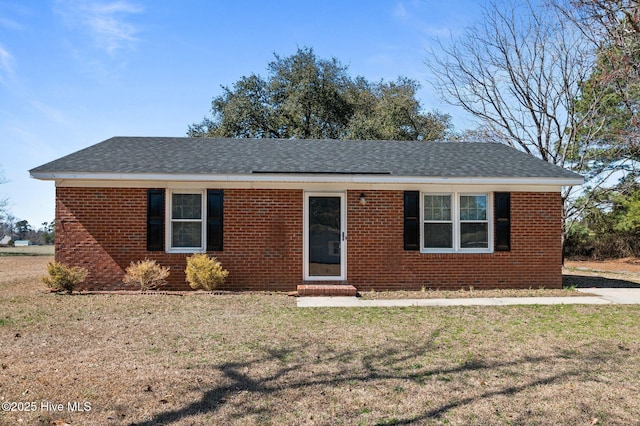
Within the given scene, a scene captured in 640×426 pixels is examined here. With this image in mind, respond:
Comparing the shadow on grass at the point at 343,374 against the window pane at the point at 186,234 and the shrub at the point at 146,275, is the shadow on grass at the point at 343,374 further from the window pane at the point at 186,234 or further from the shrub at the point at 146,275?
the window pane at the point at 186,234

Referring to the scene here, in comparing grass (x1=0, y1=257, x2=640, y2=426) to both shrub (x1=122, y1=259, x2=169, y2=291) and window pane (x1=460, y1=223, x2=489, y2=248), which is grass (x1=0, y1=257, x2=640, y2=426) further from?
window pane (x1=460, y1=223, x2=489, y2=248)

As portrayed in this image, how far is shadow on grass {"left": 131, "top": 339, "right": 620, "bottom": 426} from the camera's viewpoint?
4.22 meters

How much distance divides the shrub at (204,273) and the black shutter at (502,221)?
6.53 meters

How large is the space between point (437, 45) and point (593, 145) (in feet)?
27.9

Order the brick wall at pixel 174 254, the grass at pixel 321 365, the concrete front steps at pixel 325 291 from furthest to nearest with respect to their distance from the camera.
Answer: the brick wall at pixel 174 254, the concrete front steps at pixel 325 291, the grass at pixel 321 365

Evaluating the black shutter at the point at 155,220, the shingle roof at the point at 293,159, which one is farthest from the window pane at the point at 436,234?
the black shutter at the point at 155,220

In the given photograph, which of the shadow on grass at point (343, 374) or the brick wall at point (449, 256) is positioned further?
the brick wall at point (449, 256)

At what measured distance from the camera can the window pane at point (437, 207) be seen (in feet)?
38.6

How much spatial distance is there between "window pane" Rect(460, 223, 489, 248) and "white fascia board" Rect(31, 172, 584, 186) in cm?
111

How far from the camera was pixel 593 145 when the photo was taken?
72.8 feet

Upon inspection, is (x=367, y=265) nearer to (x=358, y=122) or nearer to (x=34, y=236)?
(x=358, y=122)

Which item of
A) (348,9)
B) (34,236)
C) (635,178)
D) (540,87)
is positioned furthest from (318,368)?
(34,236)

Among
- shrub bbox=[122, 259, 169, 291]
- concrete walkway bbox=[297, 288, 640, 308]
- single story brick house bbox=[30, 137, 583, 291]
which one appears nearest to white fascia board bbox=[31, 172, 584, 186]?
single story brick house bbox=[30, 137, 583, 291]

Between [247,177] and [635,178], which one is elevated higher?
[635,178]
